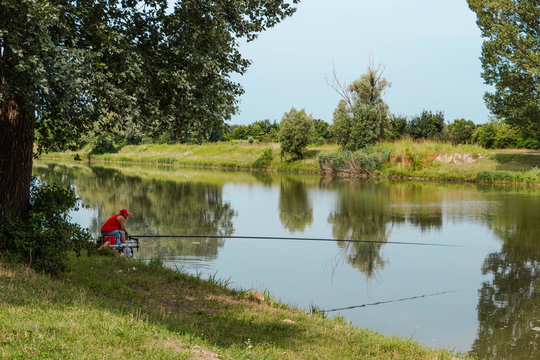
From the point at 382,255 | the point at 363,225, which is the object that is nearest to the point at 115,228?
the point at 382,255

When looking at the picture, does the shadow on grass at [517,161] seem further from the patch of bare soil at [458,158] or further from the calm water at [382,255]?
the calm water at [382,255]

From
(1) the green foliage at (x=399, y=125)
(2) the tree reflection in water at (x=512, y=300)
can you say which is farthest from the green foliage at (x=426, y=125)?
(2) the tree reflection in water at (x=512, y=300)

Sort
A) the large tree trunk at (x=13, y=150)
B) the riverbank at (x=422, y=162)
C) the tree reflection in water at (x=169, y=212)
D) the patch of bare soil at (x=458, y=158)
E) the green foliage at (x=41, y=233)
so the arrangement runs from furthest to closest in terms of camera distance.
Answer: the patch of bare soil at (x=458, y=158) < the riverbank at (x=422, y=162) < the tree reflection in water at (x=169, y=212) < the large tree trunk at (x=13, y=150) < the green foliage at (x=41, y=233)

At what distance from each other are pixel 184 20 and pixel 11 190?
4.00 metres

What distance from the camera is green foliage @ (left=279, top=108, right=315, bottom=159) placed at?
53.0 metres

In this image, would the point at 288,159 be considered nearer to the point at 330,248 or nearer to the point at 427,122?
the point at 427,122

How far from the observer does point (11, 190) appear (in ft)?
25.6

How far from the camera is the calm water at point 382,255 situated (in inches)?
347

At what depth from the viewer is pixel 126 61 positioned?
25.9ft

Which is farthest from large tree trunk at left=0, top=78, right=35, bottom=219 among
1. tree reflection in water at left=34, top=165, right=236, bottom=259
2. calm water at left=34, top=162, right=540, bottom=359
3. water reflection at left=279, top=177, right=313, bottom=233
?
water reflection at left=279, top=177, right=313, bottom=233

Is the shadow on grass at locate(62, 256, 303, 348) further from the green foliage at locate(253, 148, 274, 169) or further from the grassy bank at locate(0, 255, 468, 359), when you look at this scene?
the green foliage at locate(253, 148, 274, 169)

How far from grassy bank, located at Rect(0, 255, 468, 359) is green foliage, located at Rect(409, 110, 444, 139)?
5025 cm

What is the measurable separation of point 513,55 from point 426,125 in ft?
78.4

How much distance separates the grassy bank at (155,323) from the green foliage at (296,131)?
4410 cm
